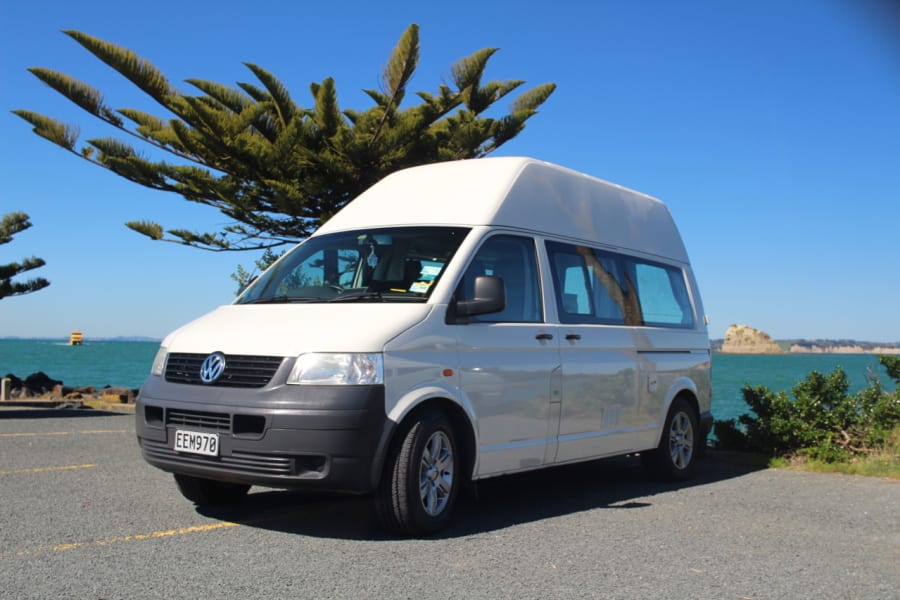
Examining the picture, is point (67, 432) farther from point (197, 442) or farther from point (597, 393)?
point (597, 393)

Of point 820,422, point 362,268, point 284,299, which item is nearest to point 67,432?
point 284,299

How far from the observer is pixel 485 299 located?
19.8ft

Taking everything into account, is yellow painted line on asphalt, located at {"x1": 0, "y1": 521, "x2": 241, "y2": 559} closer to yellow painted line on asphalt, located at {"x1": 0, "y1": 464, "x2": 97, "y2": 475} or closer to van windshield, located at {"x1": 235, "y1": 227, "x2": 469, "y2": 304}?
van windshield, located at {"x1": 235, "y1": 227, "x2": 469, "y2": 304}

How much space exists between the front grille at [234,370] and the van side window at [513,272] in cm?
152

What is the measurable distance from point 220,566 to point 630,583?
7.01ft

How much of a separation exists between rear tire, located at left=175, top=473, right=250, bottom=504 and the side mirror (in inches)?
78.1

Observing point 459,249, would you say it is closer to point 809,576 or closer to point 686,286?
point 809,576

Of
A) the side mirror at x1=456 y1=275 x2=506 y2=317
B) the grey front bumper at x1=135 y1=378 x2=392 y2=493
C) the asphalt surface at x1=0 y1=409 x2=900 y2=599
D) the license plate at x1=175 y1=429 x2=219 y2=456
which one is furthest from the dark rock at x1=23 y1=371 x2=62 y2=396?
the side mirror at x1=456 y1=275 x2=506 y2=317


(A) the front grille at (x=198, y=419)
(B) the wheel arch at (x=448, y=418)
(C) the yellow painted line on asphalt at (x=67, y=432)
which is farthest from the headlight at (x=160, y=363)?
(C) the yellow painted line on asphalt at (x=67, y=432)

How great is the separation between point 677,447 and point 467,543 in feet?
12.5

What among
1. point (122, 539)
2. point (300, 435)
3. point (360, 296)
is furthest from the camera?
point (360, 296)


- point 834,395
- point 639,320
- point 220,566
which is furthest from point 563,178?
point 834,395

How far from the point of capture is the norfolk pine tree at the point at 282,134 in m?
15.3

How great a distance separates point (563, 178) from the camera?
308 inches
